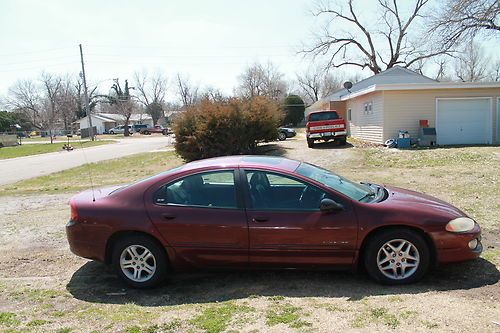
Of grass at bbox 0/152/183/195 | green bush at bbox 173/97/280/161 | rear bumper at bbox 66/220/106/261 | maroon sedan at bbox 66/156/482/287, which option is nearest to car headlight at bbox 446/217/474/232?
maroon sedan at bbox 66/156/482/287

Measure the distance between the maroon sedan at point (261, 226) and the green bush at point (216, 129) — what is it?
12.5 meters

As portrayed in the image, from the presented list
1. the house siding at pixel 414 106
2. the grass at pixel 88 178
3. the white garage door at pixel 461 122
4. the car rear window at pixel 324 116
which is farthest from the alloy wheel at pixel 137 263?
the white garage door at pixel 461 122

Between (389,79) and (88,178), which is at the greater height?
(389,79)

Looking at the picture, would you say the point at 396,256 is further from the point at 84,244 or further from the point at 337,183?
the point at 84,244

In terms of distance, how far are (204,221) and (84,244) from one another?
145 centimetres

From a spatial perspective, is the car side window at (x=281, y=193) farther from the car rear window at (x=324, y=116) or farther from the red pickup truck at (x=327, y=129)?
the car rear window at (x=324, y=116)

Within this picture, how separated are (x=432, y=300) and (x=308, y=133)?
17400mm

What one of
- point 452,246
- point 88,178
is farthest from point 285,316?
point 88,178

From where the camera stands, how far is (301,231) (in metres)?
4.25

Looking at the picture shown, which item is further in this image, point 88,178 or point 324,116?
point 324,116

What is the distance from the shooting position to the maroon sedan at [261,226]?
4230 millimetres

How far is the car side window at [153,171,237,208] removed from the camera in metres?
4.48

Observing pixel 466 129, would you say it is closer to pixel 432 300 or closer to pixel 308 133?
pixel 308 133

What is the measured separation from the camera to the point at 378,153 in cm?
1731
